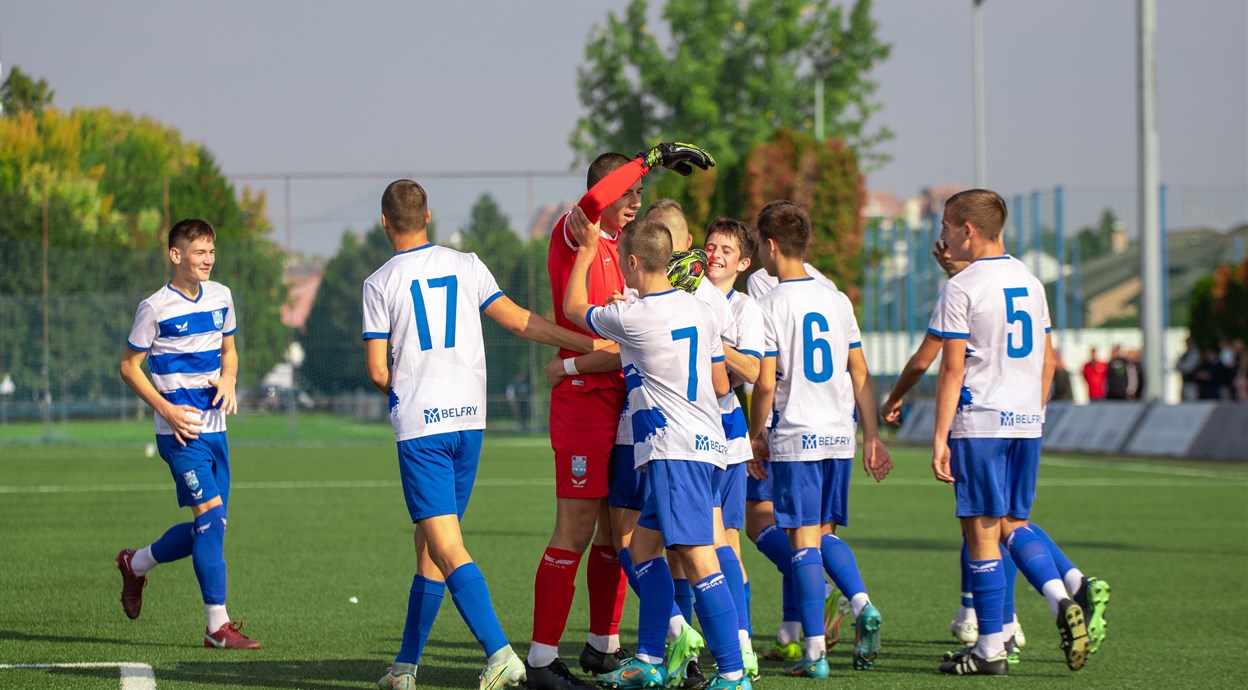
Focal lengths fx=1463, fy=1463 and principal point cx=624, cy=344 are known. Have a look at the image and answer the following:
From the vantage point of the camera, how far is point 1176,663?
7098 millimetres

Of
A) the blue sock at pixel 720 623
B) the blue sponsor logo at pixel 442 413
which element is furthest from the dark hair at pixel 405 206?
the blue sock at pixel 720 623

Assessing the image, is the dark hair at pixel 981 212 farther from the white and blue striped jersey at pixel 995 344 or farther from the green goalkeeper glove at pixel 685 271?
the green goalkeeper glove at pixel 685 271

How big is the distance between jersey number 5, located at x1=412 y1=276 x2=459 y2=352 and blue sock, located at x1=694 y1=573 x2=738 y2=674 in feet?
4.73

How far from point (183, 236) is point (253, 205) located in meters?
28.5

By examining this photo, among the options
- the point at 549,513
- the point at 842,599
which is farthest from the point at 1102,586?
the point at 549,513

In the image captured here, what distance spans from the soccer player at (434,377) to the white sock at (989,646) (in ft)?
7.50

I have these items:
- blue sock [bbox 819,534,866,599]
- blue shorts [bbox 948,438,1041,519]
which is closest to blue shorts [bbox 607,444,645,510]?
blue sock [bbox 819,534,866,599]

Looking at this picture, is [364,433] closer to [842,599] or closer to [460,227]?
[460,227]

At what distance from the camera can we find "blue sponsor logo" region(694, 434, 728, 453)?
5.89m

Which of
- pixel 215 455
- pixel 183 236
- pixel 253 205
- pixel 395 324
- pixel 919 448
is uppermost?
pixel 253 205

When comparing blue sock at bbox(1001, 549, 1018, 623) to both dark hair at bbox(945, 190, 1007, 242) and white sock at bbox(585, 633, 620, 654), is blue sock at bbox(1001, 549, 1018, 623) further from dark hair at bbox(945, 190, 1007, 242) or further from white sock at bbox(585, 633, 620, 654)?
white sock at bbox(585, 633, 620, 654)

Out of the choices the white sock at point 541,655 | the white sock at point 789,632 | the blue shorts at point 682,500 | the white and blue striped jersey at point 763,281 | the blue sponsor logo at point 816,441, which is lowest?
the white sock at point 789,632

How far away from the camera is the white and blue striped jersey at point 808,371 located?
7008mm

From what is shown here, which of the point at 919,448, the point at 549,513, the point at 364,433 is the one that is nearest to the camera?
the point at 549,513
